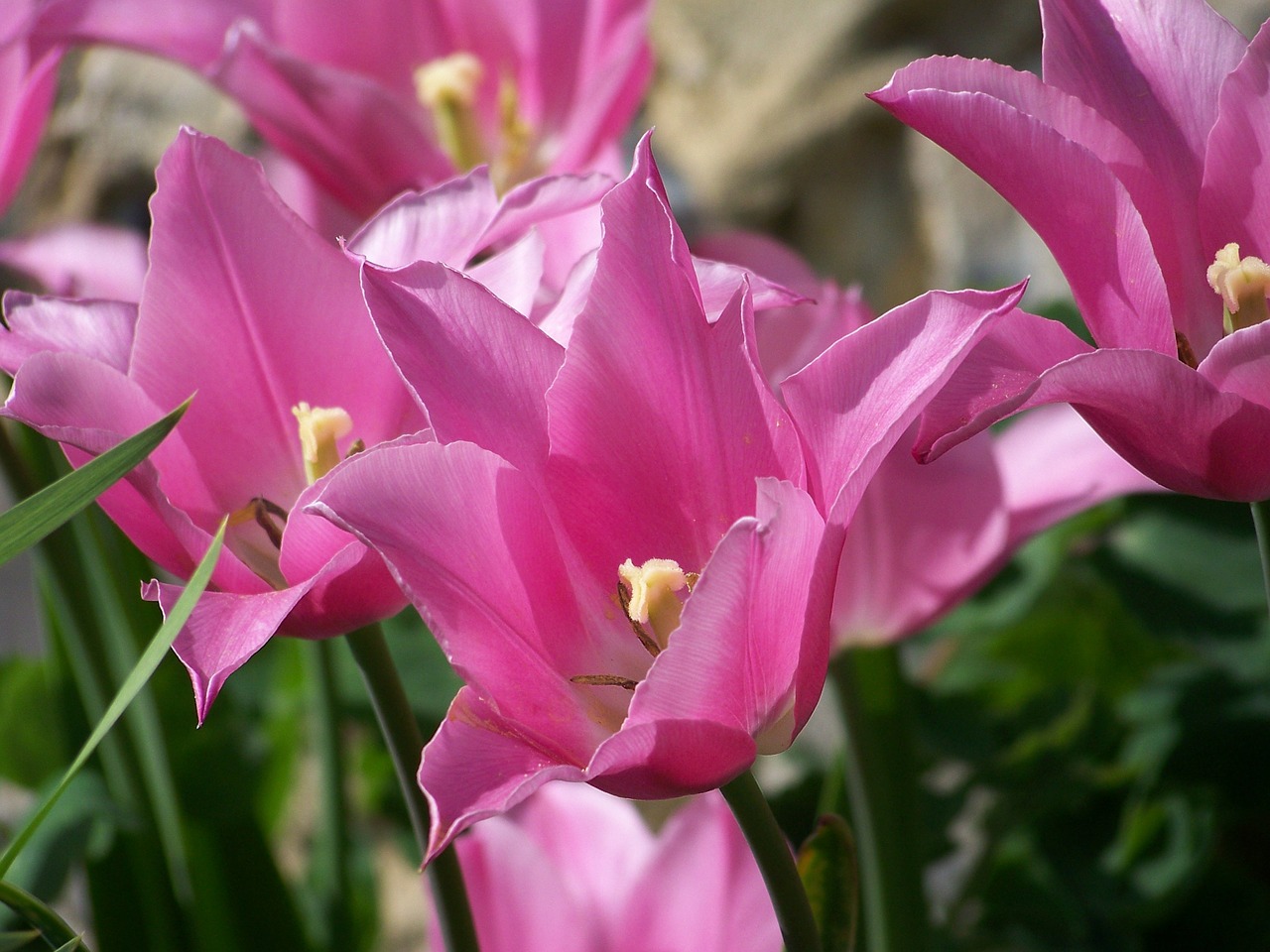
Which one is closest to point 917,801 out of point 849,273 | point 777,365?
point 777,365

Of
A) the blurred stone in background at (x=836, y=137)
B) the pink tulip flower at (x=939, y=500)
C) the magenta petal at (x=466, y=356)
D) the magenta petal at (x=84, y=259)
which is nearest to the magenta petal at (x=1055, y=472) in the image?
the pink tulip flower at (x=939, y=500)

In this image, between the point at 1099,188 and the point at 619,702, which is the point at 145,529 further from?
the point at 1099,188

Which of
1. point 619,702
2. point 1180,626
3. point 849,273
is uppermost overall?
point 849,273

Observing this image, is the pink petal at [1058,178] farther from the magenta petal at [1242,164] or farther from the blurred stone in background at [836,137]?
the blurred stone in background at [836,137]

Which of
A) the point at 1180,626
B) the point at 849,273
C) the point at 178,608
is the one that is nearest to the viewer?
the point at 178,608

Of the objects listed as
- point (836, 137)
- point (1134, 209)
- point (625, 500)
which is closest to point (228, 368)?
point (625, 500)

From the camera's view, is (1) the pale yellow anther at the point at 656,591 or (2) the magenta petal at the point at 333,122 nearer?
(1) the pale yellow anther at the point at 656,591
